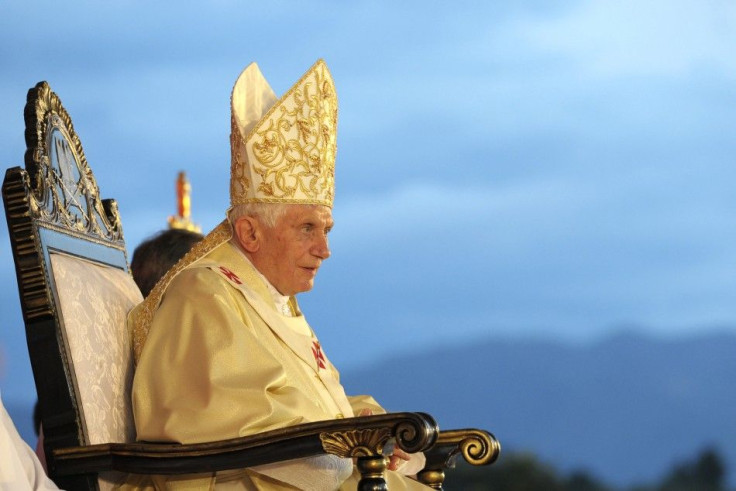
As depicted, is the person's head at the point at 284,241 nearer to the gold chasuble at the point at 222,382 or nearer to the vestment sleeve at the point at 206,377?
the gold chasuble at the point at 222,382

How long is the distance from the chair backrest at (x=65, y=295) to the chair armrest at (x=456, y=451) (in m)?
0.80

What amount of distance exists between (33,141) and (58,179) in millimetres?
140

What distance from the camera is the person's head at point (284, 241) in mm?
3518

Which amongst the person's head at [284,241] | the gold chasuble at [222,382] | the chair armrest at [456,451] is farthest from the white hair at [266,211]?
the chair armrest at [456,451]

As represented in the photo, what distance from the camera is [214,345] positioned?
3.13 m

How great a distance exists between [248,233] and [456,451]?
0.80 m

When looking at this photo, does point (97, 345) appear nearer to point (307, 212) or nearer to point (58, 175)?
point (58, 175)

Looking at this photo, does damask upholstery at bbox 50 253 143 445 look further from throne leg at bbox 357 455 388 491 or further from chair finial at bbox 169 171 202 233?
chair finial at bbox 169 171 202 233

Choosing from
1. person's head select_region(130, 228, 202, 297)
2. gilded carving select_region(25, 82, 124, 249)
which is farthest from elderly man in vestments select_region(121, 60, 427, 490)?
person's head select_region(130, 228, 202, 297)

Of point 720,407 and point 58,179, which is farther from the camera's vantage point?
point 720,407

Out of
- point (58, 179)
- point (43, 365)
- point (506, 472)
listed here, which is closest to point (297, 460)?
point (43, 365)

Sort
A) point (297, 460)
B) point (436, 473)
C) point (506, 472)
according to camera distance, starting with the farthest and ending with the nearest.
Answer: point (506, 472)
point (436, 473)
point (297, 460)

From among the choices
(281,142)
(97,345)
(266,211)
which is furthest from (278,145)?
(97,345)

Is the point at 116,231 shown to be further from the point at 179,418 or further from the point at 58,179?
the point at 179,418
